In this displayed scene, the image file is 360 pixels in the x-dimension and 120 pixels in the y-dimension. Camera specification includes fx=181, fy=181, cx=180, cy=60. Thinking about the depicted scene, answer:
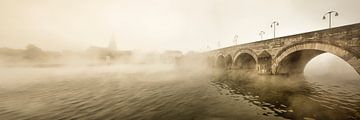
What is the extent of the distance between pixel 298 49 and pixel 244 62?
52.9 feet

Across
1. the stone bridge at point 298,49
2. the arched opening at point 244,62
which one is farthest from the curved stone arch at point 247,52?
the arched opening at point 244,62

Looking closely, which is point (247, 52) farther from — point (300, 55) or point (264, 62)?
point (300, 55)

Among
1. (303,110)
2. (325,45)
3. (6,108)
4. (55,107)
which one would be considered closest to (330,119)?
(303,110)

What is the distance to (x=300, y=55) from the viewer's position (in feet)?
67.7

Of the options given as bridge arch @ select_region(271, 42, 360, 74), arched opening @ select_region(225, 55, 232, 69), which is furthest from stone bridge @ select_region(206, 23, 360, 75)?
arched opening @ select_region(225, 55, 232, 69)

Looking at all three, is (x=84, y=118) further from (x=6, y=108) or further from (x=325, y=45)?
(x=325, y=45)

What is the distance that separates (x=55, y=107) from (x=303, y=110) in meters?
13.1

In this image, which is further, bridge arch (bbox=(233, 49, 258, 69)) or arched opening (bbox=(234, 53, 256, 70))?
arched opening (bbox=(234, 53, 256, 70))

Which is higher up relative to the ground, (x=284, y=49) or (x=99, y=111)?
(x=284, y=49)

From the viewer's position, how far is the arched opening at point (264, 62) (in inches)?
860

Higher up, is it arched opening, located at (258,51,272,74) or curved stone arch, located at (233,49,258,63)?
curved stone arch, located at (233,49,258,63)

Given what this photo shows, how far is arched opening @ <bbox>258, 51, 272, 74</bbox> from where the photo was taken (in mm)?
21844

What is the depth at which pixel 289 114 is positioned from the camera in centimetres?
828

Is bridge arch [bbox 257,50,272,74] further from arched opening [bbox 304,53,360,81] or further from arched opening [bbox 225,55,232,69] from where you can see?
arched opening [bbox 225,55,232,69]
